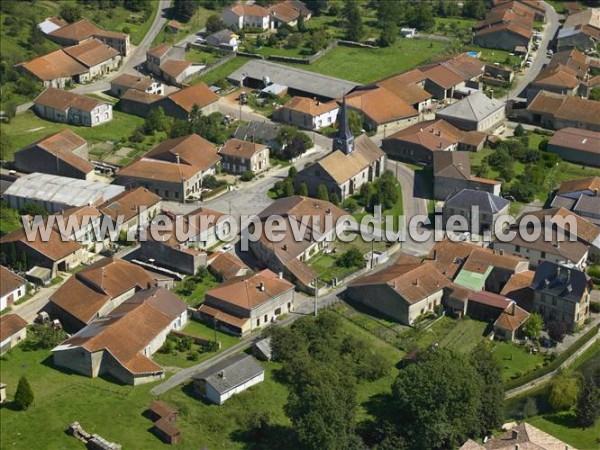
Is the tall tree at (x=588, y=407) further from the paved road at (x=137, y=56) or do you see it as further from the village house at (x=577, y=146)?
the paved road at (x=137, y=56)

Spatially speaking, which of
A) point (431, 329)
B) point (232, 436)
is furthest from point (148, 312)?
point (431, 329)

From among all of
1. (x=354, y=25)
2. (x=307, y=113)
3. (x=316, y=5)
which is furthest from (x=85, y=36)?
(x=307, y=113)

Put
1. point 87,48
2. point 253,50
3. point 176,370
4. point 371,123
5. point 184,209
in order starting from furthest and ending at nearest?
point 253,50 → point 87,48 → point 371,123 → point 184,209 → point 176,370

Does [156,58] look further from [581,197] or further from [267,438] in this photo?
[267,438]

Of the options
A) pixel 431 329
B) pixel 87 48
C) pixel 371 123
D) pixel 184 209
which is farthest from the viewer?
pixel 87 48

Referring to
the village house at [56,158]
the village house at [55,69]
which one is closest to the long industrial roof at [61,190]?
the village house at [56,158]

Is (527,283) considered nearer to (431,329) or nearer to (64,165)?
(431,329)
